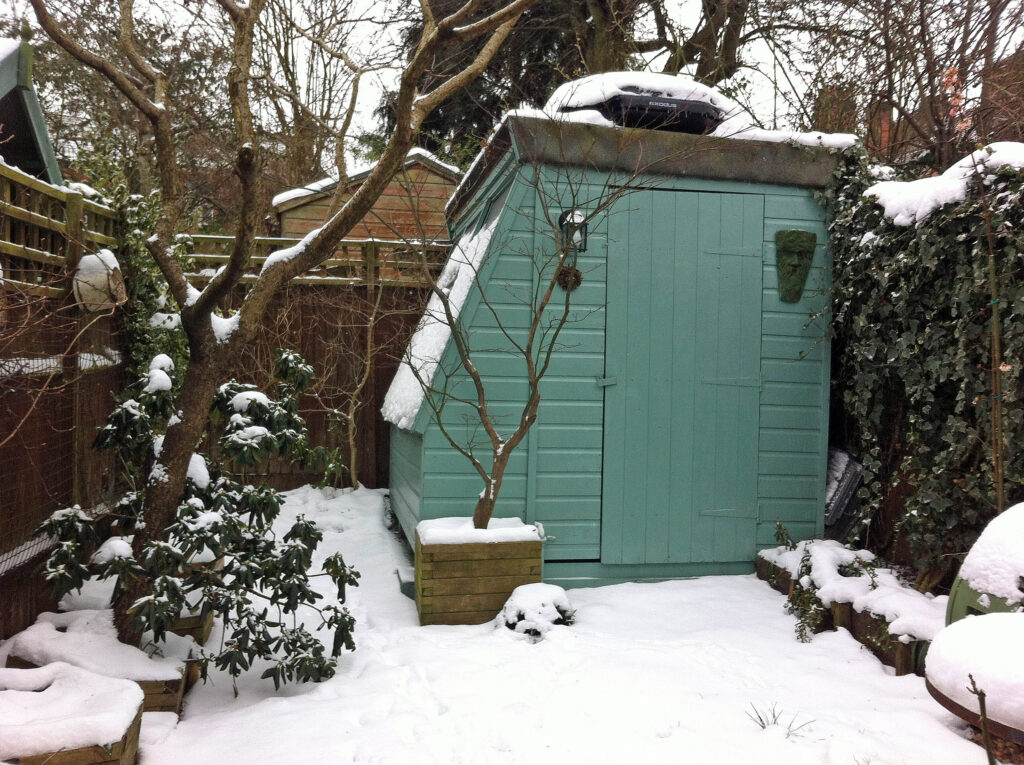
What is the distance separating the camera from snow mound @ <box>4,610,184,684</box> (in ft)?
9.27

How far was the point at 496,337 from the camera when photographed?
449 cm

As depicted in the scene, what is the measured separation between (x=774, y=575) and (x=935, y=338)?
1736 millimetres

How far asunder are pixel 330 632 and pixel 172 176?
8.46ft

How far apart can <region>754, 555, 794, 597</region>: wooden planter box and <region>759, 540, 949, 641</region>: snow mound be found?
38 millimetres

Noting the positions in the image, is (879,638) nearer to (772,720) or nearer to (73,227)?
(772,720)

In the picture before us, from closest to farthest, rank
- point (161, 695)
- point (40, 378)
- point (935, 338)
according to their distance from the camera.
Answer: point (161, 695)
point (40, 378)
point (935, 338)

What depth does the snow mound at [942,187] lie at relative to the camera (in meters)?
3.45

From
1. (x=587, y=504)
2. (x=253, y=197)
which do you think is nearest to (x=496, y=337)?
(x=587, y=504)

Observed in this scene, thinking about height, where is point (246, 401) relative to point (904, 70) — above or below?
below

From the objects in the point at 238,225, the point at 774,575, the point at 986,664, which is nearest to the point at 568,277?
the point at 238,225

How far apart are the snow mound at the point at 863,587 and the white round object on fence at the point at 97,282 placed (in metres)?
4.05

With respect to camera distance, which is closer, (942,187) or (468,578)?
(942,187)

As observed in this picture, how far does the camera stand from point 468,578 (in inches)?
158

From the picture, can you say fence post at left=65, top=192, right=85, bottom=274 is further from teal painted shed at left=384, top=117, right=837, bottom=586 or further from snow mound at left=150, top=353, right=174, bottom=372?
teal painted shed at left=384, top=117, right=837, bottom=586
